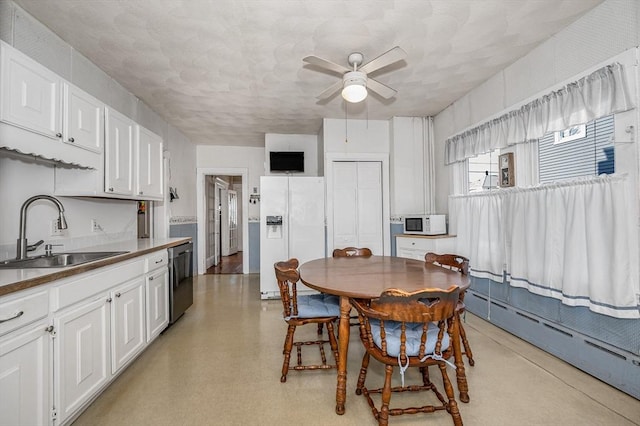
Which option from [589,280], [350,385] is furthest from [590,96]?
[350,385]

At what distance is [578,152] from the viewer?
239cm

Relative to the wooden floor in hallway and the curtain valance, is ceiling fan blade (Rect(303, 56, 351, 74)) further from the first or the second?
the wooden floor in hallway

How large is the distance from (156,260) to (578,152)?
3.76 m

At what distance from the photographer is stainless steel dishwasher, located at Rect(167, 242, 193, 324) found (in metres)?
3.06

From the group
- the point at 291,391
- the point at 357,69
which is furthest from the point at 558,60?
the point at 291,391

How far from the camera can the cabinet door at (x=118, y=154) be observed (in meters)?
2.46

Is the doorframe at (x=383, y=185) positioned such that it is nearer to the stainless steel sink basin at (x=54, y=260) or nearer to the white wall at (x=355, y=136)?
the white wall at (x=355, y=136)

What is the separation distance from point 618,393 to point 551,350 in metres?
0.54

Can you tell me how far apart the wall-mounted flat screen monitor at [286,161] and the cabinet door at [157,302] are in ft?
8.99

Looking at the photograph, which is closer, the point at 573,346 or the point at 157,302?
the point at 573,346

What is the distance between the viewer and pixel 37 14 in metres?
2.18

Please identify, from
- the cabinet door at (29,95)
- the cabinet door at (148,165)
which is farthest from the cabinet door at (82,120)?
the cabinet door at (148,165)

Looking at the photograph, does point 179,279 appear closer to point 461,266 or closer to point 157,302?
point 157,302

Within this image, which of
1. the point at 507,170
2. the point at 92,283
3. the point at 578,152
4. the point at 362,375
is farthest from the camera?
the point at 507,170
